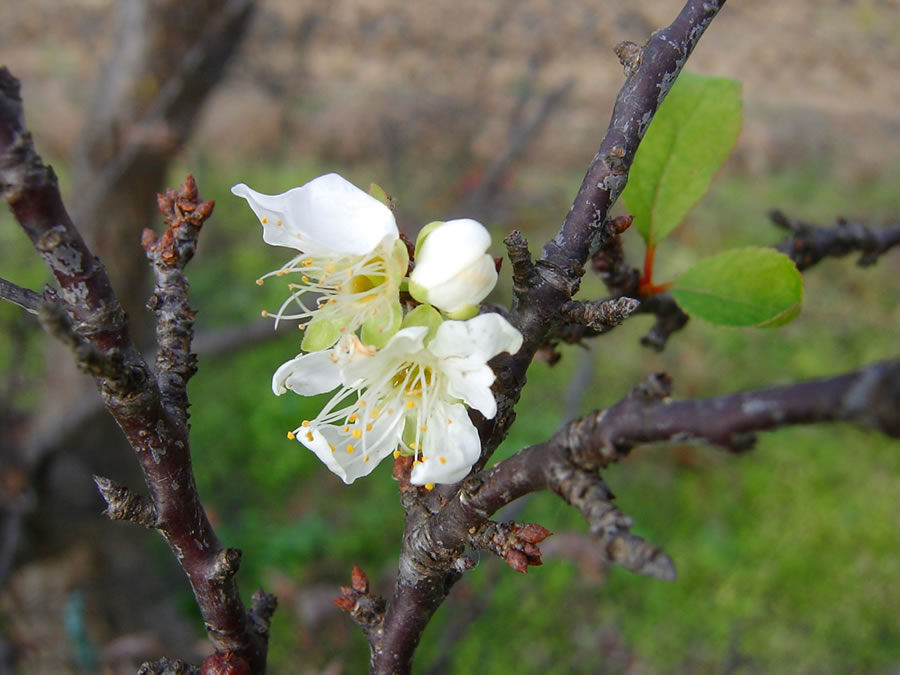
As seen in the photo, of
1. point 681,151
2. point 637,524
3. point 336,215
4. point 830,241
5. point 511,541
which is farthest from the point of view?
point 637,524


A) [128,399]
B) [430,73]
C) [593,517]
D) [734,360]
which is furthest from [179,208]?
[430,73]

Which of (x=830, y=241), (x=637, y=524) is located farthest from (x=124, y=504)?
(x=637, y=524)

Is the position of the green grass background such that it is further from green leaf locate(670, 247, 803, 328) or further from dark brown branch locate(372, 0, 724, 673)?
dark brown branch locate(372, 0, 724, 673)

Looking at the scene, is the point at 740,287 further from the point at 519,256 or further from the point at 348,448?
the point at 348,448

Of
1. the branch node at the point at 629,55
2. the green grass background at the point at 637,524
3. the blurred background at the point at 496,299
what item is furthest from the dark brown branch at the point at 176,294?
the green grass background at the point at 637,524

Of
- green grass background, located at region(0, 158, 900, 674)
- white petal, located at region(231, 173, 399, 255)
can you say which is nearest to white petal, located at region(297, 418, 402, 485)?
white petal, located at region(231, 173, 399, 255)

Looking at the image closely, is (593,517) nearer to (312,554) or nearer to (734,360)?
(312,554)
